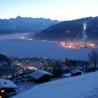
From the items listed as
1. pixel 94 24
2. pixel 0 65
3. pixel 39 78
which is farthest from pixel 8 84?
pixel 94 24

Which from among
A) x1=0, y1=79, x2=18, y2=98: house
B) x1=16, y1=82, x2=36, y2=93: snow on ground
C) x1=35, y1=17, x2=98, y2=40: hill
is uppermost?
x1=35, y1=17, x2=98, y2=40: hill

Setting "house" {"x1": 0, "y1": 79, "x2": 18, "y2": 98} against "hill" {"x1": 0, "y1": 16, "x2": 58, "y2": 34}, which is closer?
"house" {"x1": 0, "y1": 79, "x2": 18, "y2": 98}

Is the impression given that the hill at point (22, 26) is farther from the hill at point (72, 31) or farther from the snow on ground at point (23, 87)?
the snow on ground at point (23, 87)

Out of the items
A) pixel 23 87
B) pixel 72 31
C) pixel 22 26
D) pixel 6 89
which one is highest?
pixel 22 26

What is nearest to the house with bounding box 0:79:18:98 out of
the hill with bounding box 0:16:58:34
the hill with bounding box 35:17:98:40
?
the hill with bounding box 35:17:98:40

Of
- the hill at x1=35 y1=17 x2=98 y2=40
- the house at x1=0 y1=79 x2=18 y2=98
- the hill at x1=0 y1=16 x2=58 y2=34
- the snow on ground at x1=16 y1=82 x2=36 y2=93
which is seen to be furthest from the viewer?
the hill at x1=0 y1=16 x2=58 y2=34

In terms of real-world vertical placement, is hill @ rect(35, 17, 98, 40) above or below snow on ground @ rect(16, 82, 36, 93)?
above

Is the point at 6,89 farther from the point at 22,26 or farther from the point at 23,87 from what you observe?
the point at 22,26

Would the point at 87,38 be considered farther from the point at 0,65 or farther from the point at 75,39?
the point at 0,65

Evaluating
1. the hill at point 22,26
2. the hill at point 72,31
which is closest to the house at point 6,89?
the hill at point 72,31

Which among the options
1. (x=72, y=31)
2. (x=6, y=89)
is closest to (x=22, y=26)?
(x=72, y=31)

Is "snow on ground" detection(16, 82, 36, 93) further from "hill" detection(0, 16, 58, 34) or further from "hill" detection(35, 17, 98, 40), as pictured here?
"hill" detection(0, 16, 58, 34)
